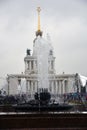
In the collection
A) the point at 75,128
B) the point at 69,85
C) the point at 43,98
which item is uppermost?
the point at 69,85

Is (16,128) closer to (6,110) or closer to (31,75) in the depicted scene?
(6,110)

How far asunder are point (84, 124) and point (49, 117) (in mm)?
1184

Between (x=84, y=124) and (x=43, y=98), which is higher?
(x=43, y=98)

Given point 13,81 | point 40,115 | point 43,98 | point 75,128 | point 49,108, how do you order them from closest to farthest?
1. point 75,128
2. point 40,115
3. point 49,108
4. point 43,98
5. point 13,81

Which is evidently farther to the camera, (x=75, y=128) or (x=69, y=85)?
(x=69, y=85)

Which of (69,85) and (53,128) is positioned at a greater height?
(69,85)

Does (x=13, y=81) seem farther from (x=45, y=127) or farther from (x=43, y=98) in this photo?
(x=45, y=127)

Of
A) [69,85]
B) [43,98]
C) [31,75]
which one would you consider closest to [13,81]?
[31,75]

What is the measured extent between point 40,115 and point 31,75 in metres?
73.0

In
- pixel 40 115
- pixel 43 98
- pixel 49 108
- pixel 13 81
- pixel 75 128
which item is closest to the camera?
pixel 75 128

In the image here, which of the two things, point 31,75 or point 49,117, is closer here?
point 49,117

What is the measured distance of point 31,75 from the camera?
88.5m

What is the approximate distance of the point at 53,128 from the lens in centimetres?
1425

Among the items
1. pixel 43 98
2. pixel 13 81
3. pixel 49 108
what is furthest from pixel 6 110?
pixel 13 81
